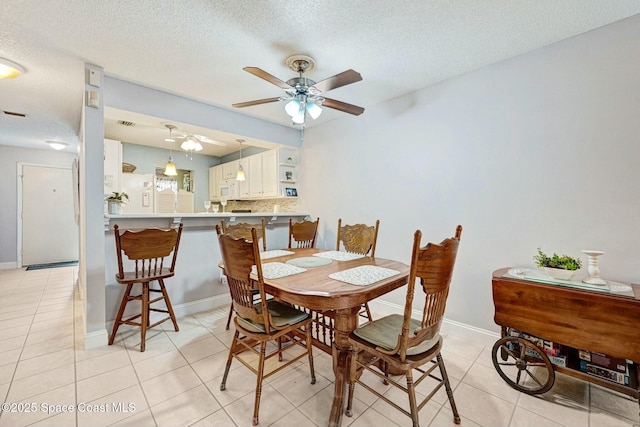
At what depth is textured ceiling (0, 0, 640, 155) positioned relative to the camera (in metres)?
1.67

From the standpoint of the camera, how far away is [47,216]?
17.7 ft

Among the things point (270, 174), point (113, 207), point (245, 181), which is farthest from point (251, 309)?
point (245, 181)

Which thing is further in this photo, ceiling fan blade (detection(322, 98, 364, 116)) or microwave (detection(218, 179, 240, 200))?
microwave (detection(218, 179, 240, 200))

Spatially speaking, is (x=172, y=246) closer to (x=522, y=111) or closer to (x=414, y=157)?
(x=414, y=157)

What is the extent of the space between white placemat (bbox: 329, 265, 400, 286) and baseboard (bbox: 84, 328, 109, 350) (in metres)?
2.09

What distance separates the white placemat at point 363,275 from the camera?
163 centimetres

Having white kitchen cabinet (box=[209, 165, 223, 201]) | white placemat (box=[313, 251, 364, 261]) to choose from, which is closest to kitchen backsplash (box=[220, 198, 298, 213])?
white kitchen cabinet (box=[209, 165, 223, 201])

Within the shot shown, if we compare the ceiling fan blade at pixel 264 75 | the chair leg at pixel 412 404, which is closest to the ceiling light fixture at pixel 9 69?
the ceiling fan blade at pixel 264 75

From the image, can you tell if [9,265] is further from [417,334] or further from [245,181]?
[417,334]

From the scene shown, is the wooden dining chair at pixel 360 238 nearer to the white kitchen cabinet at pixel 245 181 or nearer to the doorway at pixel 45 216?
the white kitchen cabinet at pixel 245 181

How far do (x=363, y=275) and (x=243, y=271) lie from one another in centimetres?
76

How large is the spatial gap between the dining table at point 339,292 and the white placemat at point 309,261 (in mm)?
69

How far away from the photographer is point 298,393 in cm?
171

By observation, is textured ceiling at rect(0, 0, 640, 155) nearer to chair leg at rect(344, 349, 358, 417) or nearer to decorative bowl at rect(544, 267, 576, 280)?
decorative bowl at rect(544, 267, 576, 280)
